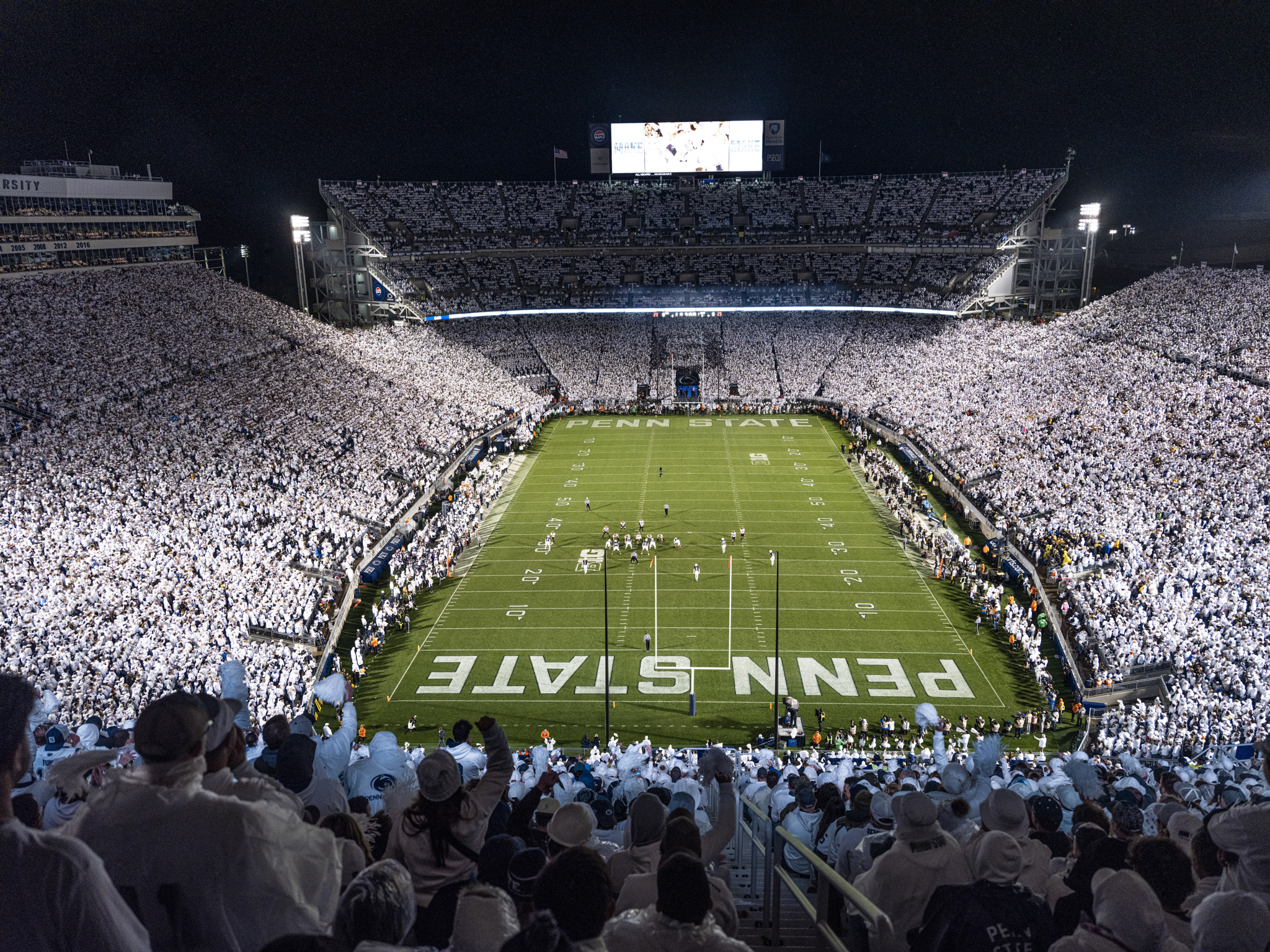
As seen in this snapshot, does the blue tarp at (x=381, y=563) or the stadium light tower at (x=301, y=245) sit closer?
the blue tarp at (x=381, y=563)

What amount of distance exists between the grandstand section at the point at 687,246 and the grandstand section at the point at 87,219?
9384mm

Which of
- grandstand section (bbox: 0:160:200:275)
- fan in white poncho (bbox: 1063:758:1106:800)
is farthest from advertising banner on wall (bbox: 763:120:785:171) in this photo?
fan in white poncho (bbox: 1063:758:1106:800)

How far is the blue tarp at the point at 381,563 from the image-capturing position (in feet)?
80.3

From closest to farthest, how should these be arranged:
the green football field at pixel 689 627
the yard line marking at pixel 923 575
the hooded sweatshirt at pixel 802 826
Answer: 1. the hooded sweatshirt at pixel 802 826
2. the green football field at pixel 689 627
3. the yard line marking at pixel 923 575

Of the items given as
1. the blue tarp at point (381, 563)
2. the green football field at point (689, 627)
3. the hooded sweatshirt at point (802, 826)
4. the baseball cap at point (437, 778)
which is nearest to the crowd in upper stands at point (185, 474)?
the blue tarp at point (381, 563)

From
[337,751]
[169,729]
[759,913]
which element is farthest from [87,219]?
[169,729]

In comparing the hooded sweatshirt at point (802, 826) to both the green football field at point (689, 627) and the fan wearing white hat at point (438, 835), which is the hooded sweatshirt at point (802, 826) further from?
the green football field at point (689, 627)

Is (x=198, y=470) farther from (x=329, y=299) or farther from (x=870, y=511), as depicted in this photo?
(x=329, y=299)

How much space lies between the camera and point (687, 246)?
63.0 m

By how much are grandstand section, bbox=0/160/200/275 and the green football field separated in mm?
24822

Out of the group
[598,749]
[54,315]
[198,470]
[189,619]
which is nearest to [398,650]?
[189,619]

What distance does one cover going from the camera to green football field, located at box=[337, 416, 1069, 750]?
18.5 metres

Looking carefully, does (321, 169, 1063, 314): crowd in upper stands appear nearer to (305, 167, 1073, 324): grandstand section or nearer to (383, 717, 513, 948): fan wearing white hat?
(305, 167, 1073, 324): grandstand section

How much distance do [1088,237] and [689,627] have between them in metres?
44.0
